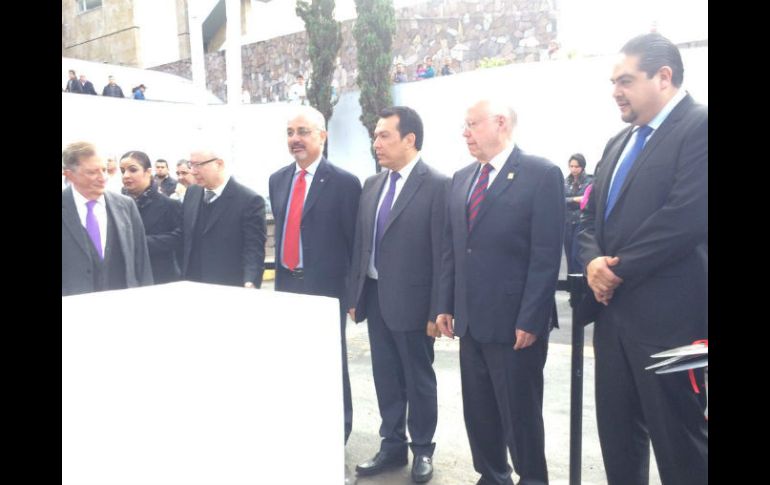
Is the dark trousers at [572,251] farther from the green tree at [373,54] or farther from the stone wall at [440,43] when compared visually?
the stone wall at [440,43]

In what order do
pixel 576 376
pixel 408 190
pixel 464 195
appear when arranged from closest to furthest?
pixel 576 376 < pixel 464 195 < pixel 408 190

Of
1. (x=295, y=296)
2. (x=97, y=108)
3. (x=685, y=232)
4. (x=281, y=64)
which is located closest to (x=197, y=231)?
(x=685, y=232)

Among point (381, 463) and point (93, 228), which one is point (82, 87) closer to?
point (93, 228)

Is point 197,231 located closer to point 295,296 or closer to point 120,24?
point 295,296

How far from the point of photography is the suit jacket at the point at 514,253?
103 inches

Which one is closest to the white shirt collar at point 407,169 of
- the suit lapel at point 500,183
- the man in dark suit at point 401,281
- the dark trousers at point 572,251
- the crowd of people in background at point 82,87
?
the man in dark suit at point 401,281

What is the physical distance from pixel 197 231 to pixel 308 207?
0.76 metres

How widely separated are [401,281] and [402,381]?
0.58 metres

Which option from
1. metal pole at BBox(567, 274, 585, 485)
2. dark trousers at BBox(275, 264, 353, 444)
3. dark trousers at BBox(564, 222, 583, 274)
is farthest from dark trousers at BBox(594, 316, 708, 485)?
dark trousers at BBox(564, 222, 583, 274)

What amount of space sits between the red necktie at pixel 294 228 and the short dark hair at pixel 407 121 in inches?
24.2

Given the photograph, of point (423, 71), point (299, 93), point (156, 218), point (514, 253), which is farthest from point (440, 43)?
point (514, 253)

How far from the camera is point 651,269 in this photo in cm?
217

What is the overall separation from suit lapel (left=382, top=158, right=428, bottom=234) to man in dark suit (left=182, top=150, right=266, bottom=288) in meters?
0.86

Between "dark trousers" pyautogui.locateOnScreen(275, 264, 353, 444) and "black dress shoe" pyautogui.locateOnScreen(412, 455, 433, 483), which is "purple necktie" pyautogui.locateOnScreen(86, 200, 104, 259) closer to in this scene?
"dark trousers" pyautogui.locateOnScreen(275, 264, 353, 444)
